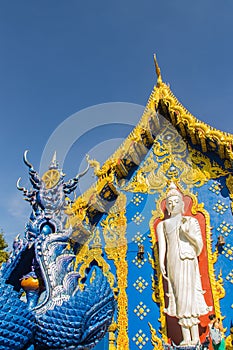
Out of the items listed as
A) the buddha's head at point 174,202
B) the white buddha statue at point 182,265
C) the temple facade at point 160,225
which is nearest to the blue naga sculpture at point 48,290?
the temple facade at point 160,225

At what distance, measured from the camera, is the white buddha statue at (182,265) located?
5551 millimetres

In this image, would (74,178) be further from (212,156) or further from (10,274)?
(212,156)

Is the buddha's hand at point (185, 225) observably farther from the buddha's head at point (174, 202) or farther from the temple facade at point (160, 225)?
the buddha's head at point (174, 202)

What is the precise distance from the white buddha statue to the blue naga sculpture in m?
2.56

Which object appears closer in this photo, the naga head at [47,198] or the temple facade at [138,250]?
the temple facade at [138,250]

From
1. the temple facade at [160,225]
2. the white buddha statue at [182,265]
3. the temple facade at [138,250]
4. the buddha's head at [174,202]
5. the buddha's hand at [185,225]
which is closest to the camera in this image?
the temple facade at [138,250]

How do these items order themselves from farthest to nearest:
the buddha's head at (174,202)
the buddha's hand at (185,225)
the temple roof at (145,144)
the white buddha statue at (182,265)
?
the temple roof at (145,144) < the buddha's head at (174,202) < the buddha's hand at (185,225) < the white buddha statue at (182,265)

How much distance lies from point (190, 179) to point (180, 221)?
1101 millimetres

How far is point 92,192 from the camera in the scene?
7.29m

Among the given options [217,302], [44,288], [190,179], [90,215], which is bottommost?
[44,288]

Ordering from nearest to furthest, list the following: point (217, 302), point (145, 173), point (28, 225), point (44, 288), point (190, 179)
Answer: point (44, 288) → point (28, 225) → point (217, 302) → point (190, 179) → point (145, 173)

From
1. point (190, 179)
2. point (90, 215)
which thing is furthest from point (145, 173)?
point (90, 215)

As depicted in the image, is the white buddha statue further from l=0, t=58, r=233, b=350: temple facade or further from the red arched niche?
the red arched niche

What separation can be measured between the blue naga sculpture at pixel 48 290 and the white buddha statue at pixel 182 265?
2.56 metres
